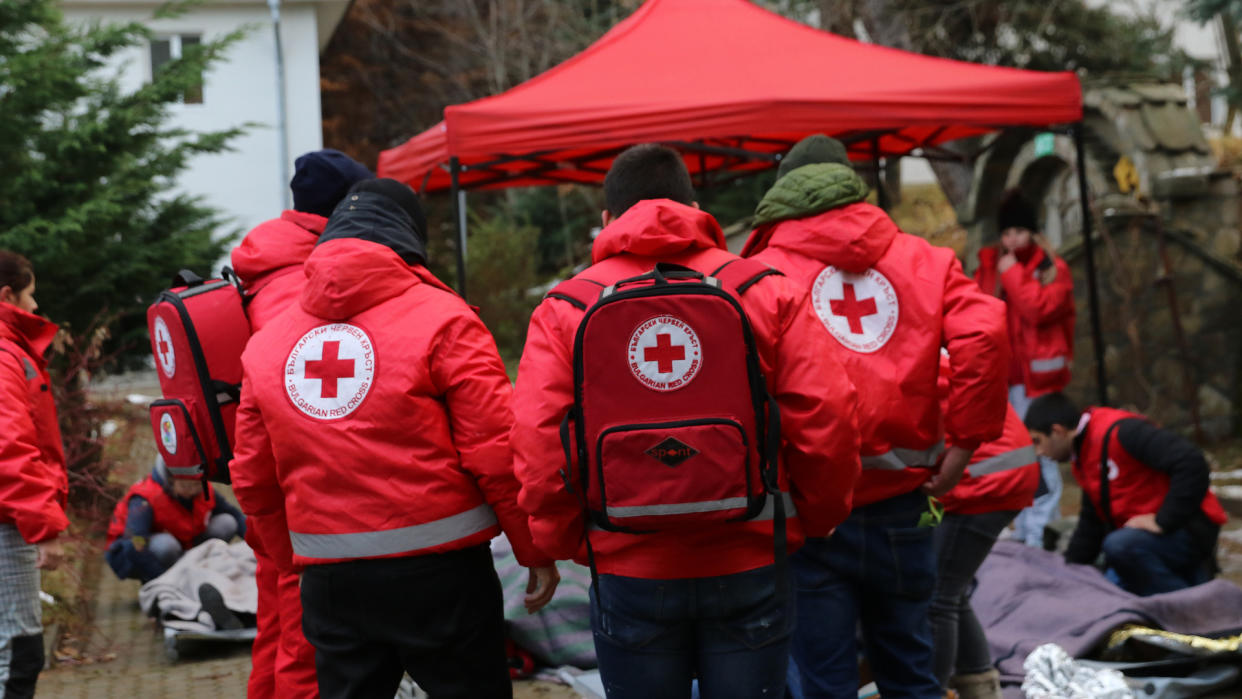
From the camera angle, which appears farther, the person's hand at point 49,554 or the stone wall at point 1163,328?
the stone wall at point 1163,328

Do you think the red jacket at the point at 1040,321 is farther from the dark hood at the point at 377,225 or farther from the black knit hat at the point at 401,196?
the dark hood at the point at 377,225

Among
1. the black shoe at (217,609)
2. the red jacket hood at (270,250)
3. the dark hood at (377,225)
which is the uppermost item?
the dark hood at (377,225)

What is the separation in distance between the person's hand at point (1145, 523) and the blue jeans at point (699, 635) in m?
3.37

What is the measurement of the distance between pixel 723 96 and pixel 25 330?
363 cm

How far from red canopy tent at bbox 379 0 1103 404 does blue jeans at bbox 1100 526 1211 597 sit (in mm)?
2065

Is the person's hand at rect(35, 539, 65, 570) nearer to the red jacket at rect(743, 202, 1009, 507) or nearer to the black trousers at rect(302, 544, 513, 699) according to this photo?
the black trousers at rect(302, 544, 513, 699)

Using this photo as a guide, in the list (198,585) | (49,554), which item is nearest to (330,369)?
(49,554)

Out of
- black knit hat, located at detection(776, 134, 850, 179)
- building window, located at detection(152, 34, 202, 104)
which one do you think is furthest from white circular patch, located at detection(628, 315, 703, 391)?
building window, located at detection(152, 34, 202, 104)

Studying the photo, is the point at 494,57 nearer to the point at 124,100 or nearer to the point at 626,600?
the point at 124,100

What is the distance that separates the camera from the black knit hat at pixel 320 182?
12.5ft

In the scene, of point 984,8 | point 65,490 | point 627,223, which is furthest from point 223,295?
point 984,8

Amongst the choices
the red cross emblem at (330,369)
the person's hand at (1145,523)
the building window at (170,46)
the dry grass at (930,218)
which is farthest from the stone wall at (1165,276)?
the building window at (170,46)

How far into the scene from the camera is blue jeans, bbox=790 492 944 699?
334 cm

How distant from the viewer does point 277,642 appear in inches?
146
